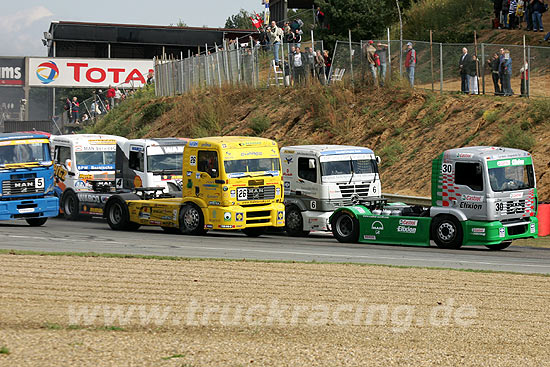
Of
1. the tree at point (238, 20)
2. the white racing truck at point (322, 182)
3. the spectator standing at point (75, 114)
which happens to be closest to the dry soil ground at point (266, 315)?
the white racing truck at point (322, 182)

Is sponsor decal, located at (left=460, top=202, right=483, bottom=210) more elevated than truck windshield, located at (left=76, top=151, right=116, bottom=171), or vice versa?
truck windshield, located at (left=76, top=151, right=116, bottom=171)

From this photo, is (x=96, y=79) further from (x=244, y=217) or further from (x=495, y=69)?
(x=244, y=217)

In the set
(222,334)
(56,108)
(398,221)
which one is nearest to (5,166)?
(398,221)

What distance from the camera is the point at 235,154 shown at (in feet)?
75.0

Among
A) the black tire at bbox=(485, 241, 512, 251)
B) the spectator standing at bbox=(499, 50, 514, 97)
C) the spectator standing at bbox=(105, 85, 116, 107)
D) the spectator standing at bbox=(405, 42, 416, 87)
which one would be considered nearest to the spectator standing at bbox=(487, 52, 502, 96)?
the spectator standing at bbox=(499, 50, 514, 97)

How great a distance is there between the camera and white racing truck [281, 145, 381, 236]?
79.0 ft

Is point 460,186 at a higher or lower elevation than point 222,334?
higher

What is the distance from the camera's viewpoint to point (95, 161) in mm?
30141

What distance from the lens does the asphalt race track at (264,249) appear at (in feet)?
61.3

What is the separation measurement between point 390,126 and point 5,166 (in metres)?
16.3

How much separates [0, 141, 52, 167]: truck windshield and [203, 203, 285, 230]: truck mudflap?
574cm

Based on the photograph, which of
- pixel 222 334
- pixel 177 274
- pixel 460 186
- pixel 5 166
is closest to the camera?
pixel 222 334

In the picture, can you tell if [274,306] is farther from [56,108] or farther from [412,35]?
[56,108]

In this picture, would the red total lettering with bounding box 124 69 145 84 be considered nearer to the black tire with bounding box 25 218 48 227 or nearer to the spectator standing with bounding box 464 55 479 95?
the spectator standing with bounding box 464 55 479 95
